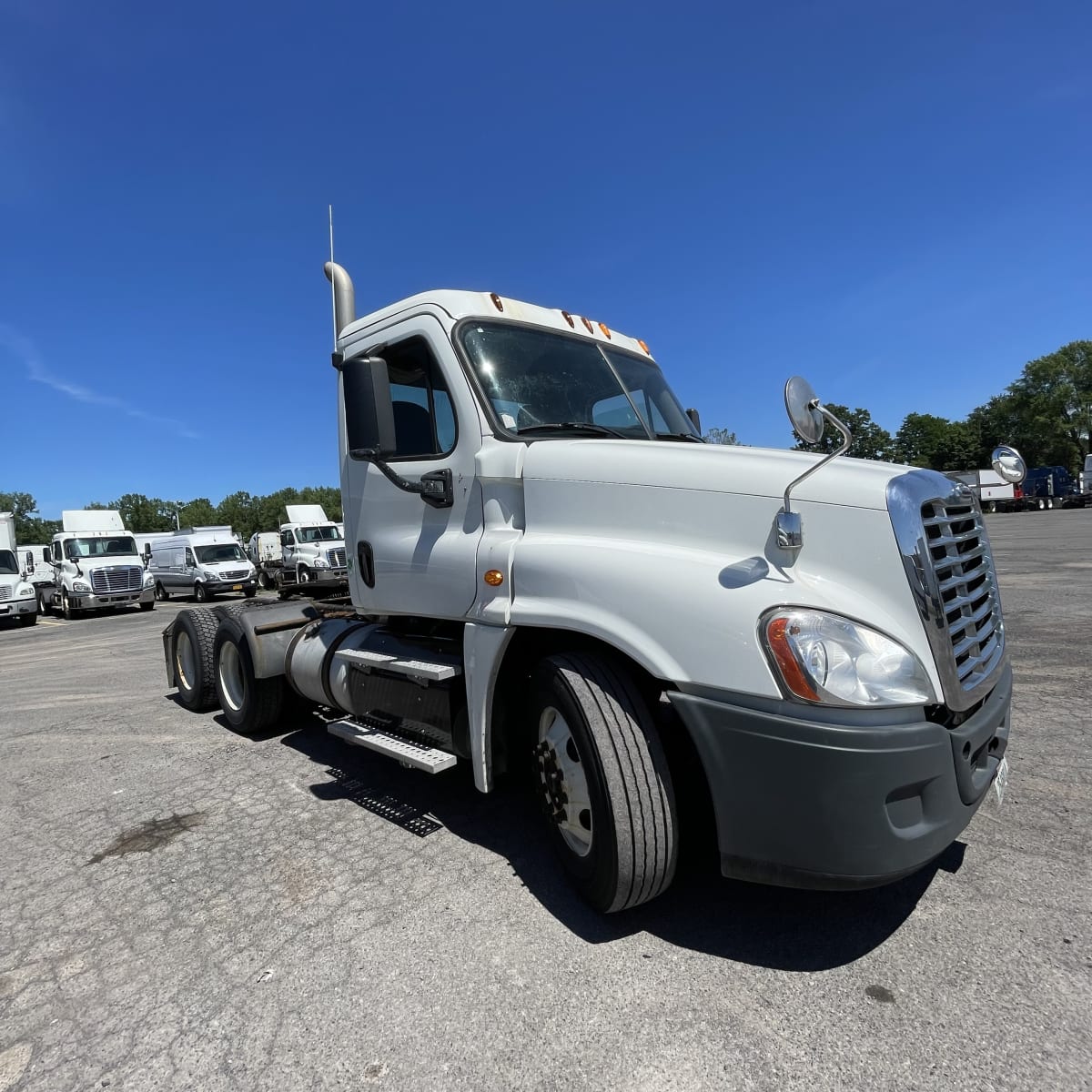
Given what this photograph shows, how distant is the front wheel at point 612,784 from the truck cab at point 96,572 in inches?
909

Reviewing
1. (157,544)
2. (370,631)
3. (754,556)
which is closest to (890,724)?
(754,556)

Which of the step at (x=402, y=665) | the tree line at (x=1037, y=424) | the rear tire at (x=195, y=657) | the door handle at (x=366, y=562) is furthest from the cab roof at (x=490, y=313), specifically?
the tree line at (x=1037, y=424)

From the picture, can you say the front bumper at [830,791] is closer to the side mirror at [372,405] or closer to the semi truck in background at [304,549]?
the side mirror at [372,405]

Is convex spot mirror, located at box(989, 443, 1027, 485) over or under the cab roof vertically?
under

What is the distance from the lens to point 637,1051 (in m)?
2.03

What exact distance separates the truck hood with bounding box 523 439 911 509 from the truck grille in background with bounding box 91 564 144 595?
22784 millimetres

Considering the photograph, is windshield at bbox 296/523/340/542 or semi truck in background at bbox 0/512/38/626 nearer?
semi truck in background at bbox 0/512/38/626

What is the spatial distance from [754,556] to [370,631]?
8.77 ft

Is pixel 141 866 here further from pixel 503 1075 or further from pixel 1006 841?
pixel 1006 841

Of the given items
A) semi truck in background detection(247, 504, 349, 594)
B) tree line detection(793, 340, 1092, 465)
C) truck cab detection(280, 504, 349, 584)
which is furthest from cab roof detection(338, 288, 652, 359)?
tree line detection(793, 340, 1092, 465)

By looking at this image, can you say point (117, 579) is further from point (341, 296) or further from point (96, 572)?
point (341, 296)

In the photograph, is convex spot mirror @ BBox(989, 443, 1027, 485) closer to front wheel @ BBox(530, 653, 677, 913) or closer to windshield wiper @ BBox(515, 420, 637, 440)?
windshield wiper @ BBox(515, 420, 637, 440)

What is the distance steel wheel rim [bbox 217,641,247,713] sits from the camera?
18.2ft

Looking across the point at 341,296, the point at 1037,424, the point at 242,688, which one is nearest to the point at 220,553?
the point at 242,688
